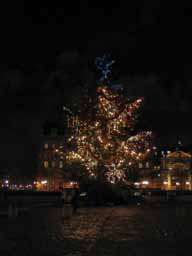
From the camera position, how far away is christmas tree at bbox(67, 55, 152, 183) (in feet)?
161

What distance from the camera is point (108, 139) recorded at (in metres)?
49.2

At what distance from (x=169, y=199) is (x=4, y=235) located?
42621mm

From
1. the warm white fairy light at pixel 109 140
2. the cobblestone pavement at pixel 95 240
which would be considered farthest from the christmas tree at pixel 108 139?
the cobblestone pavement at pixel 95 240

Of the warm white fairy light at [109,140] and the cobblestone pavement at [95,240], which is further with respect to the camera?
the warm white fairy light at [109,140]

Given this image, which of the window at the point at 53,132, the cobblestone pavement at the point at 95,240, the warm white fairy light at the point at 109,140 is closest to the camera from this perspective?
the cobblestone pavement at the point at 95,240

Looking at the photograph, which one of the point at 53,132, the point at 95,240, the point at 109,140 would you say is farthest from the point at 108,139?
the point at 53,132

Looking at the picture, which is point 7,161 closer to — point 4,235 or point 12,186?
point 12,186

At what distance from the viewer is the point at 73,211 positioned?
114 feet

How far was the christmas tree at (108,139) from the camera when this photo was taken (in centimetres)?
4919

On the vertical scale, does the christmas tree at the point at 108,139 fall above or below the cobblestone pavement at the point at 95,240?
above

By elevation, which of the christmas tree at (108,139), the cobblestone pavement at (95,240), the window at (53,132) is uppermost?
the window at (53,132)

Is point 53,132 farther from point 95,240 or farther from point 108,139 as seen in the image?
point 95,240

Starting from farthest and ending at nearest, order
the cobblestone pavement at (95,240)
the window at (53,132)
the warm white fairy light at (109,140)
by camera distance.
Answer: the window at (53,132), the warm white fairy light at (109,140), the cobblestone pavement at (95,240)

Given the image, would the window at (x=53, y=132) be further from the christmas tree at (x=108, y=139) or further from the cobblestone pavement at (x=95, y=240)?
the cobblestone pavement at (x=95, y=240)
